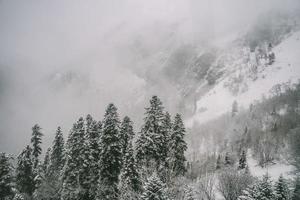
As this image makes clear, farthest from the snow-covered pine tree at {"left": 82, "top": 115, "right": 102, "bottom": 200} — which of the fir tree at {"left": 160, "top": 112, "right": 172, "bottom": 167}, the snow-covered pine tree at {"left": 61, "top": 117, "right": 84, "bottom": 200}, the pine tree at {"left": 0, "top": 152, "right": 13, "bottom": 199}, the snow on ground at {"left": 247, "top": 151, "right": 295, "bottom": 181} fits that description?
the snow on ground at {"left": 247, "top": 151, "right": 295, "bottom": 181}

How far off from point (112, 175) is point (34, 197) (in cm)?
1691

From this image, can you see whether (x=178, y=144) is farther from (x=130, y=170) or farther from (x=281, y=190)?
(x=281, y=190)

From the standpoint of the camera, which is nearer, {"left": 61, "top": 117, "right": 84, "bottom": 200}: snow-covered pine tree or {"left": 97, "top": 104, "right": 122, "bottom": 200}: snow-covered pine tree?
{"left": 97, "top": 104, "right": 122, "bottom": 200}: snow-covered pine tree

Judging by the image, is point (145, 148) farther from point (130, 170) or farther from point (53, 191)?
point (53, 191)

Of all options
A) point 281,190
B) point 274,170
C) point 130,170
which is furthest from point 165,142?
point 274,170

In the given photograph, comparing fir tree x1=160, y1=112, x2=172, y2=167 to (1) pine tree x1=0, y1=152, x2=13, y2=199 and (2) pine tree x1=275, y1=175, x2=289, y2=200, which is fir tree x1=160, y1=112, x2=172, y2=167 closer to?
(2) pine tree x1=275, y1=175, x2=289, y2=200

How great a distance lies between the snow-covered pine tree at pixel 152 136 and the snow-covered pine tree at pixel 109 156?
3039mm

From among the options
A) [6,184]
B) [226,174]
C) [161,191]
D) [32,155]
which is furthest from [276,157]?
[161,191]

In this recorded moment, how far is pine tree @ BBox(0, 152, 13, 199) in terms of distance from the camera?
50219 mm

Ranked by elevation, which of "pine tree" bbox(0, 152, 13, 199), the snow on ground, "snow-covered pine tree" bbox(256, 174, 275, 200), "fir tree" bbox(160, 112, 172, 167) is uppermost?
the snow on ground

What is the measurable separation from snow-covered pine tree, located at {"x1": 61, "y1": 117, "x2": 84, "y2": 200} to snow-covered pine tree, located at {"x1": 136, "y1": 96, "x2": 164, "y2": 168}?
8.94 metres

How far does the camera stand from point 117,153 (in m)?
46.5

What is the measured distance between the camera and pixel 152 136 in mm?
44719

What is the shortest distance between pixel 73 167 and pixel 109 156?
7.03 metres
